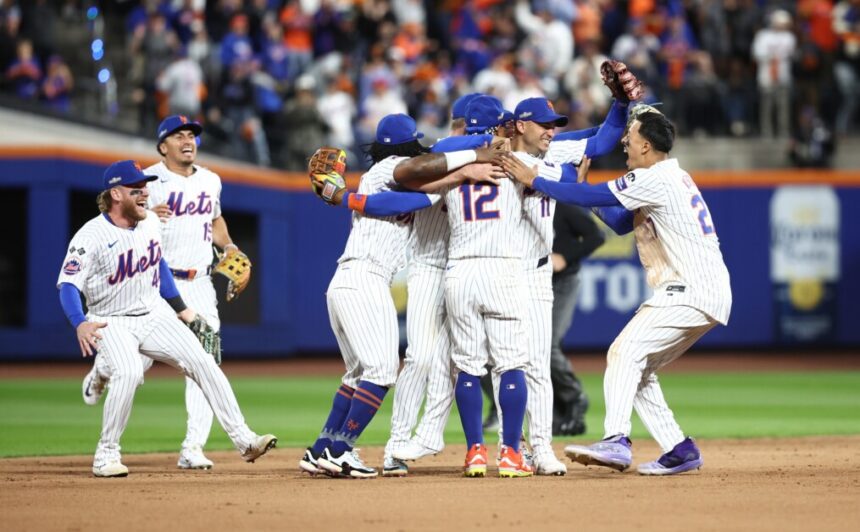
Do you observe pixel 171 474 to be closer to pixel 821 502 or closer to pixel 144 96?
pixel 821 502

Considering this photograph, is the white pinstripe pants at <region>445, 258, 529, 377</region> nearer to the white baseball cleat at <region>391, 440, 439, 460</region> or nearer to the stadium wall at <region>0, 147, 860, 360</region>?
the white baseball cleat at <region>391, 440, 439, 460</region>

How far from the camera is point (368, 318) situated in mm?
7387

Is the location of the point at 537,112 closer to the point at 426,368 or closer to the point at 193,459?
the point at 426,368

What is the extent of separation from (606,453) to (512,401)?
23.9 inches

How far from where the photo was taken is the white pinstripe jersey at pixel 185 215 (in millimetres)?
8625

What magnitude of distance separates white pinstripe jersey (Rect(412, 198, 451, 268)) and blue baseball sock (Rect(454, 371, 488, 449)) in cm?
69

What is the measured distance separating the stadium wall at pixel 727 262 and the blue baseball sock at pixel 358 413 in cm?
1086

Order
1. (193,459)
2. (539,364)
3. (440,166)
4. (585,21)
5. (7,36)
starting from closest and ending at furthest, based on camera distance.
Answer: (440,166), (539,364), (193,459), (7,36), (585,21)

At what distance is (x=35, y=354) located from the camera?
1666 centimetres

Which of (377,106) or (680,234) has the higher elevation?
(377,106)

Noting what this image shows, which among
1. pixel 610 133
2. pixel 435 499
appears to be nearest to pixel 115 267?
pixel 435 499

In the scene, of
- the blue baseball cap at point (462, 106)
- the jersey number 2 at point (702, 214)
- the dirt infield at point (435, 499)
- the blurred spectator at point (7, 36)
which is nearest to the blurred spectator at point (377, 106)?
the blurred spectator at point (7, 36)

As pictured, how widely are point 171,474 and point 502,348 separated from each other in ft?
6.83

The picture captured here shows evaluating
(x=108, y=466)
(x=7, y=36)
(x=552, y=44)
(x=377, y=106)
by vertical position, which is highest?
(x=552, y=44)
